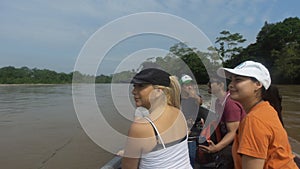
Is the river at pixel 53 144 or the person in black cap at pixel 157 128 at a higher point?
the person in black cap at pixel 157 128

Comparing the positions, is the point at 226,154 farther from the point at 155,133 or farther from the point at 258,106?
the point at 155,133

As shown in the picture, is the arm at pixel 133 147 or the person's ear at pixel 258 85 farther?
the person's ear at pixel 258 85

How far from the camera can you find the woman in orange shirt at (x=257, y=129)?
1473 millimetres

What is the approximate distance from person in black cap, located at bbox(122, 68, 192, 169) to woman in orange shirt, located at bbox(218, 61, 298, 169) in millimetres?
333

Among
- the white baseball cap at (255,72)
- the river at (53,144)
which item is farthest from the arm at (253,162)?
the river at (53,144)

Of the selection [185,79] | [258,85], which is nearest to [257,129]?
[258,85]

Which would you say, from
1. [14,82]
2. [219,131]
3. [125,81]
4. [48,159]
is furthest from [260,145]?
[14,82]

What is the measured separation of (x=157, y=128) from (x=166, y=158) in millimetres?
221

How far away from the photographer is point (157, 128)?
4.68 ft

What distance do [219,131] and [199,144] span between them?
0.26m

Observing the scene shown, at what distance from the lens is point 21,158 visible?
7.72 metres

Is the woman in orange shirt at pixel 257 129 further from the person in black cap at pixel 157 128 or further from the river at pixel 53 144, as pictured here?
the river at pixel 53 144

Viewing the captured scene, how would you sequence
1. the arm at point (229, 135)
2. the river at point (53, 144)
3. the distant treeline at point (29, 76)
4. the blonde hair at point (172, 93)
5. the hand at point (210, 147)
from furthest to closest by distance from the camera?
1. the distant treeline at point (29, 76)
2. the river at point (53, 144)
3. the hand at point (210, 147)
4. the arm at point (229, 135)
5. the blonde hair at point (172, 93)

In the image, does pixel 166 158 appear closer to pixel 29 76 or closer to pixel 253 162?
pixel 253 162
